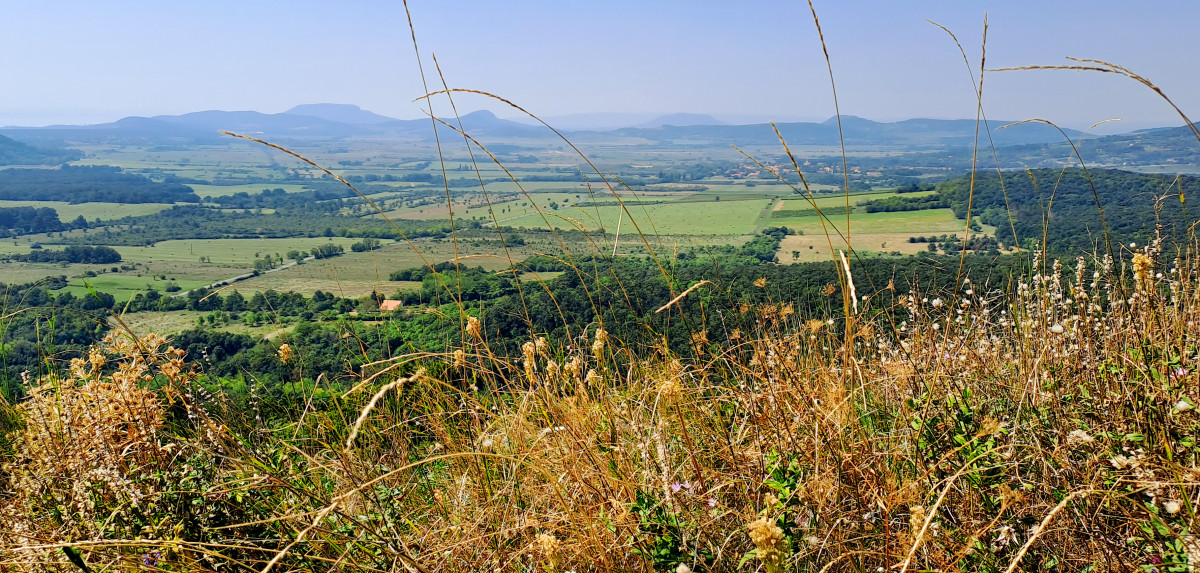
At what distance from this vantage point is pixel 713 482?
6.27ft

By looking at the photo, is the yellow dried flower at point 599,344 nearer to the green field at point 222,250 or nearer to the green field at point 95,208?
the green field at point 222,250

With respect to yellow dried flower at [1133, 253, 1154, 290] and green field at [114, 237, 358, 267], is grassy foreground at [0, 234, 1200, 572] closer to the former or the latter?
yellow dried flower at [1133, 253, 1154, 290]

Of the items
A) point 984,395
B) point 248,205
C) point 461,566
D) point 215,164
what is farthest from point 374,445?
point 215,164

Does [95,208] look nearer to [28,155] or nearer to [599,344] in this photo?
[28,155]

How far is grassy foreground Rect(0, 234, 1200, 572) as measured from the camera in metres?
1.43

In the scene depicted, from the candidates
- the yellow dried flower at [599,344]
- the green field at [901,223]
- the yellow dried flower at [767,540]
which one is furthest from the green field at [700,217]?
the yellow dried flower at [767,540]

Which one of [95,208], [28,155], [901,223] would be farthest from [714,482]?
[28,155]

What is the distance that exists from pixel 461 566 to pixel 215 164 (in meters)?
176

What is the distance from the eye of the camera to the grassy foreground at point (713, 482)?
4.71ft

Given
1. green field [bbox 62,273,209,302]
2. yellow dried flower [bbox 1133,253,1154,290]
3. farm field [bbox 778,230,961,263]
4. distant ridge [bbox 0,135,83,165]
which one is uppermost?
distant ridge [bbox 0,135,83,165]

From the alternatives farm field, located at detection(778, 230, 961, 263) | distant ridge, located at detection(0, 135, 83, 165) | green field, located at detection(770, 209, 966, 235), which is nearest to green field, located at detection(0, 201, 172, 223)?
distant ridge, located at detection(0, 135, 83, 165)

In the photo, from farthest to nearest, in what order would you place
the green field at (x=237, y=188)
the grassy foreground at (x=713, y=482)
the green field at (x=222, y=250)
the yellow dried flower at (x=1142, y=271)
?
the green field at (x=237, y=188)
the green field at (x=222, y=250)
the yellow dried flower at (x=1142, y=271)
the grassy foreground at (x=713, y=482)

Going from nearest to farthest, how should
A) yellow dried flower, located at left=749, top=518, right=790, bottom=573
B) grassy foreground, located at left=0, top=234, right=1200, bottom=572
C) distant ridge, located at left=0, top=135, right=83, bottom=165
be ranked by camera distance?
1. yellow dried flower, located at left=749, top=518, right=790, bottom=573
2. grassy foreground, located at left=0, top=234, right=1200, bottom=572
3. distant ridge, located at left=0, top=135, right=83, bottom=165

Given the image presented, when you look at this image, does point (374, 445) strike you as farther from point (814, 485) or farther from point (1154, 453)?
point (1154, 453)
